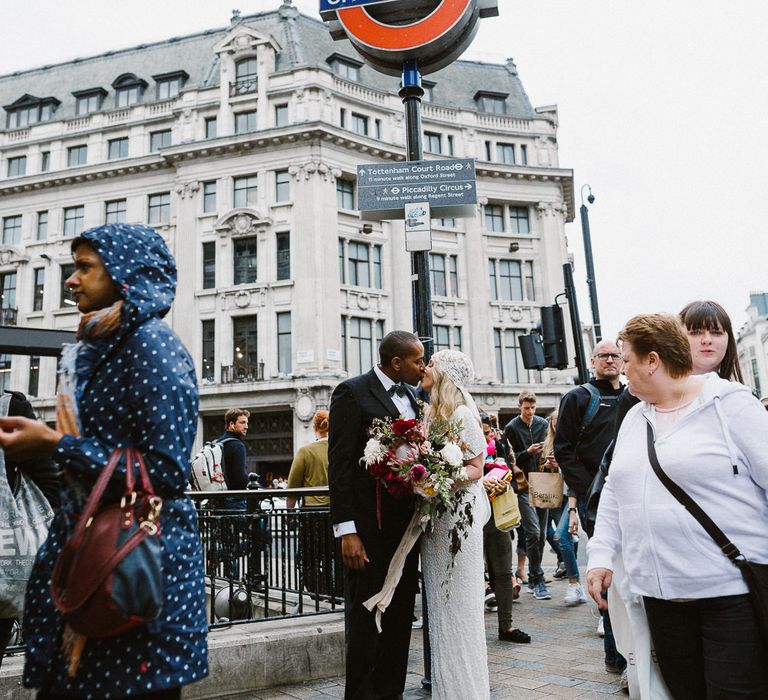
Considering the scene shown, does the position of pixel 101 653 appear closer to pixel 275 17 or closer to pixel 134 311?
pixel 134 311

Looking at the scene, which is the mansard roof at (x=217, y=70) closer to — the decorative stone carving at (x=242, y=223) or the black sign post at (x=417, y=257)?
the decorative stone carving at (x=242, y=223)

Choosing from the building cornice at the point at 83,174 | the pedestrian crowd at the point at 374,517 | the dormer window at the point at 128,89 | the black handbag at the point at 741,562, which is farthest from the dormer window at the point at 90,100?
the black handbag at the point at 741,562

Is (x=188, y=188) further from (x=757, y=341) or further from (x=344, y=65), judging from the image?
(x=757, y=341)

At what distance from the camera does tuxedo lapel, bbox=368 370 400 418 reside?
404 cm

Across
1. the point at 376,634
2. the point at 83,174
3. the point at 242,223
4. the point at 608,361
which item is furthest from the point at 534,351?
the point at 83,174

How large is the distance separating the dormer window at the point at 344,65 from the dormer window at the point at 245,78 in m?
3.99

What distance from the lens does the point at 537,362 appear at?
430 inches

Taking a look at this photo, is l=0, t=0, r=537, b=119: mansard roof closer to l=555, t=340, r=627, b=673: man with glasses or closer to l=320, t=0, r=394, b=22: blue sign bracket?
l=320, t=0, r=394, b=22: blue sign bracket

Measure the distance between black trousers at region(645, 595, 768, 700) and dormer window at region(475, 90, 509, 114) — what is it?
37.7 m

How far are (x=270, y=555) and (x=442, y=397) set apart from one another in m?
2.44

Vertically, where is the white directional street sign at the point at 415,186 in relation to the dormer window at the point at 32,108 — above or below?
below

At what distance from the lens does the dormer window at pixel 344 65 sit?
33781 mm

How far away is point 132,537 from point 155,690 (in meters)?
0.47

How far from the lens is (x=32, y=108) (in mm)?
37500
